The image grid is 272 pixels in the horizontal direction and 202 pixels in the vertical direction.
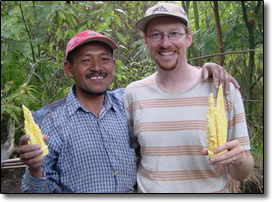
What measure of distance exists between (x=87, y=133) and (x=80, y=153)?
0.23ft

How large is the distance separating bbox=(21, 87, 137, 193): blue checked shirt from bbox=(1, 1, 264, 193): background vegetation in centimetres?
33

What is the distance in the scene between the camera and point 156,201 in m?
1.08

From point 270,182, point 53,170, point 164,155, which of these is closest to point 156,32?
point 164,155

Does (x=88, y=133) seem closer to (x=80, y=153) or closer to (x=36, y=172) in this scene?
(x=80, y=153)

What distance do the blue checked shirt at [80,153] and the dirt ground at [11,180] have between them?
1.05 feet

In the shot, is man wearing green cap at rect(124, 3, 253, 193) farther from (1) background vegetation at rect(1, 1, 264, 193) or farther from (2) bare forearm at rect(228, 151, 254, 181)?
(1) background vegetation at rect(1, 1, 264, 193)

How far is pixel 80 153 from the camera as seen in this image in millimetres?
1044

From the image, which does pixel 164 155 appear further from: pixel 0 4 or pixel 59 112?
pixel 0 4

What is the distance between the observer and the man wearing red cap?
40.8 inches

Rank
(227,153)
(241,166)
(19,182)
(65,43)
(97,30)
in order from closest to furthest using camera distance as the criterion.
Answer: (227,153) → (241,166) → (19,182) → (97,30) → (65,43)

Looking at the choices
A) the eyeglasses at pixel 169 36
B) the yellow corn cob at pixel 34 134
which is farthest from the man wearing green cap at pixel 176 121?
the yellow corn cob at pixel 34 134

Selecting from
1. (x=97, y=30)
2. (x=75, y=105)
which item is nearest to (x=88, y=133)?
(x=75, y=105)

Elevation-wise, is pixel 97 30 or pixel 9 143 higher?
pixel 97 30

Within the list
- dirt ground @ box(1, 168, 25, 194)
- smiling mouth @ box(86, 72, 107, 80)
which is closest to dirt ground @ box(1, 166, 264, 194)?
dirt ground @ box(1, 168, 25, 194)
